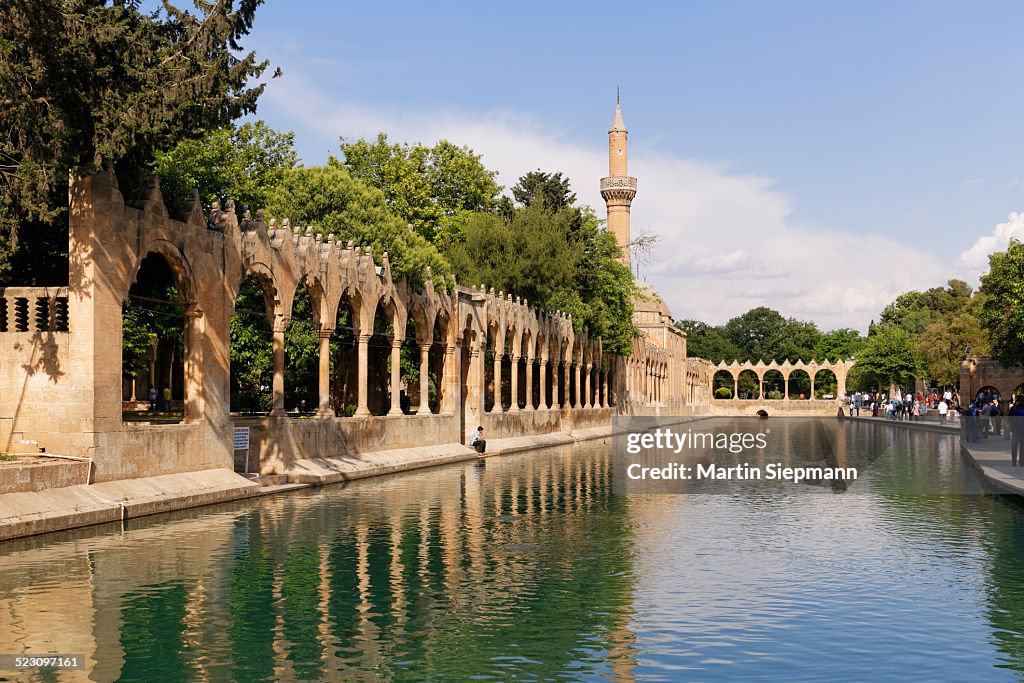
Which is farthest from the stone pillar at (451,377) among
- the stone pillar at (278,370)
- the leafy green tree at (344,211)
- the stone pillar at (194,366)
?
the stone pillar at (194,366)

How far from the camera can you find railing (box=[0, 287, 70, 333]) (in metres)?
18.1

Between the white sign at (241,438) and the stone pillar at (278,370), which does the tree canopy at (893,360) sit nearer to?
the stone pillar at (278,370)

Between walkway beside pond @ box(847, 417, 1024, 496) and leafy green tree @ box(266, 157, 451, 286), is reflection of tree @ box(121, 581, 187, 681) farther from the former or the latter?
leafy green tree @ box(266, 157, 451, 286)

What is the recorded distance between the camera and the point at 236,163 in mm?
45781

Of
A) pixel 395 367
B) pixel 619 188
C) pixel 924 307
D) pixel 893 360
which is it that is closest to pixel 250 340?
pixel 395 367

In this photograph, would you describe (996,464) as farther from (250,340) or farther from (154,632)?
(250,340)

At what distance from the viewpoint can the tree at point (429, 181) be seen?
181 ft

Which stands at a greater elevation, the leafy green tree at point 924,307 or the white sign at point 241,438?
the leafy green tree at point 924,307

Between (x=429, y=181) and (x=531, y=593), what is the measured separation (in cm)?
4734

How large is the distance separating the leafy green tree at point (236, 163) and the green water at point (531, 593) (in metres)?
25.1

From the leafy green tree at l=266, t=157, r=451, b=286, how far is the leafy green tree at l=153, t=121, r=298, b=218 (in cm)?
290

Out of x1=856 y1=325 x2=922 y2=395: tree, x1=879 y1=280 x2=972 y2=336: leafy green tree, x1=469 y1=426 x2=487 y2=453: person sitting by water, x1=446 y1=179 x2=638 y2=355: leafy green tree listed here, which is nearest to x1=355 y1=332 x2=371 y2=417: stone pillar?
x1=469 y1=426 x2=487 y2=453: person sitting by water

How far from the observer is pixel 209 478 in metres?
20.4

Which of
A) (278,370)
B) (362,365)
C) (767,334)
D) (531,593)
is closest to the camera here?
(531,593)
